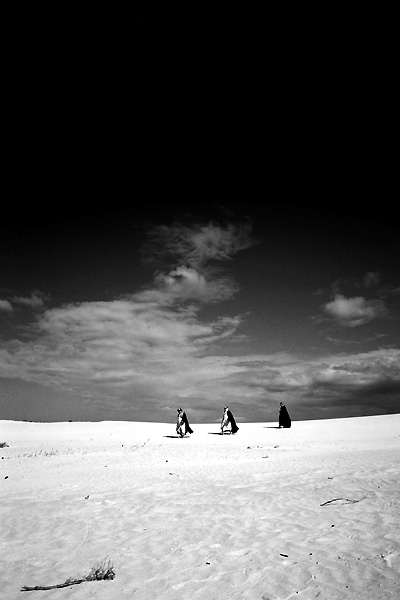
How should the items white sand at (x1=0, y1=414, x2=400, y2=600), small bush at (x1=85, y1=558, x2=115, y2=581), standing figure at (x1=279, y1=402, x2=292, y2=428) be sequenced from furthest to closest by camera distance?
standing figure at (x1=279, y1=402, x2=292, y2=428)
small bush at (x1=85, y1=558, x2=115, y2=581)
white sand at (x1=0, y1=414, x2=400, y2=600)

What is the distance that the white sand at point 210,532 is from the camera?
215 inches

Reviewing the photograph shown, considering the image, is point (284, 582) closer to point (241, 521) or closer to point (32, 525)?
point (241, 521)

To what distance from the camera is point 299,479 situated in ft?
40.3

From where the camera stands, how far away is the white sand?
546cm

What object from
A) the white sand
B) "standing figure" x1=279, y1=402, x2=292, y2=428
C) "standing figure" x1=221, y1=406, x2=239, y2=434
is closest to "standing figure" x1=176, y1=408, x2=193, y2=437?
"standing figure" x1=221, y1=406, x2=239, y2=434

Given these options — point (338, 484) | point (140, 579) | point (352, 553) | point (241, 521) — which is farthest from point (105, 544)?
point (338, 484)

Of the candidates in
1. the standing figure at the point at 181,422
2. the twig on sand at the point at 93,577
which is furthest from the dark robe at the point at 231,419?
the twig on sand at the point at 93,577

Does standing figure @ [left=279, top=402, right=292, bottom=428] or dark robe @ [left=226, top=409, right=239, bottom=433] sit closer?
dark robe @ [left=226, top=409, right=239, bottom=433]

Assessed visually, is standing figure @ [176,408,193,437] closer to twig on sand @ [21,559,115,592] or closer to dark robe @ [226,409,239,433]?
dark robe @ [226,409,239,433]

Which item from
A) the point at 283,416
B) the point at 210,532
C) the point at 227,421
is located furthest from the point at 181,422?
the point at 210,532

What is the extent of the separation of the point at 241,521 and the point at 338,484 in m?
4.26

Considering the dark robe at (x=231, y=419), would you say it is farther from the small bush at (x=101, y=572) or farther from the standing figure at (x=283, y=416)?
the small bush at (x=101, y=572)

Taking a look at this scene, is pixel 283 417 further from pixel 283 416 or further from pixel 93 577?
pixel 93 577

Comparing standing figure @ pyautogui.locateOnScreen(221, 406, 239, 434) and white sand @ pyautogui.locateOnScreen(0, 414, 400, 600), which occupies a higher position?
standing figure @ pyautogui.locateOnScreen(221, 406, 239, 434)
